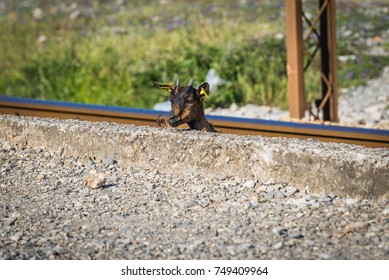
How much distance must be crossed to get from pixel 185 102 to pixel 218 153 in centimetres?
57

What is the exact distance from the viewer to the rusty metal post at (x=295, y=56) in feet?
38.7

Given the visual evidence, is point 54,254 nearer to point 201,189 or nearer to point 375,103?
point 201,189

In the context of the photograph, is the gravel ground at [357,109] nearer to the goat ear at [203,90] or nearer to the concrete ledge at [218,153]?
the goat ear at [203,90]

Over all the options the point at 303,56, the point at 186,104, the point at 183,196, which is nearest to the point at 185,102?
the point at 186,104

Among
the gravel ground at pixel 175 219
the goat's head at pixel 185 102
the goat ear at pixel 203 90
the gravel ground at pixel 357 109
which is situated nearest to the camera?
the gravel ground at pixel 175 219

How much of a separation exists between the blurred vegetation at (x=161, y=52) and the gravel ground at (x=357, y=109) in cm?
31

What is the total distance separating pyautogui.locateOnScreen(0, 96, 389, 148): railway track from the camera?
9086mm

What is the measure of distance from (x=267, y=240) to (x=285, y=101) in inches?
316

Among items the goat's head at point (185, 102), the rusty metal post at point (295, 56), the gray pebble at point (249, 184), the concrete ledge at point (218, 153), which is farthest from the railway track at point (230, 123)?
the rusty metal post at point (295, 56)

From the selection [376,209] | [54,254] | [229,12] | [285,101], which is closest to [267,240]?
[376,209]

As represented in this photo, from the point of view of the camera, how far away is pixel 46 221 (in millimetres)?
7125

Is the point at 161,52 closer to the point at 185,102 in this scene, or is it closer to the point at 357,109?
the point at 357,109

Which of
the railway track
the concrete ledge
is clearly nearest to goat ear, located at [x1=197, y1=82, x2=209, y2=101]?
the concrete ledge

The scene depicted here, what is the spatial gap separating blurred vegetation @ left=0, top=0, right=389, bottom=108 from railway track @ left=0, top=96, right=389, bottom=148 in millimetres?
3708
